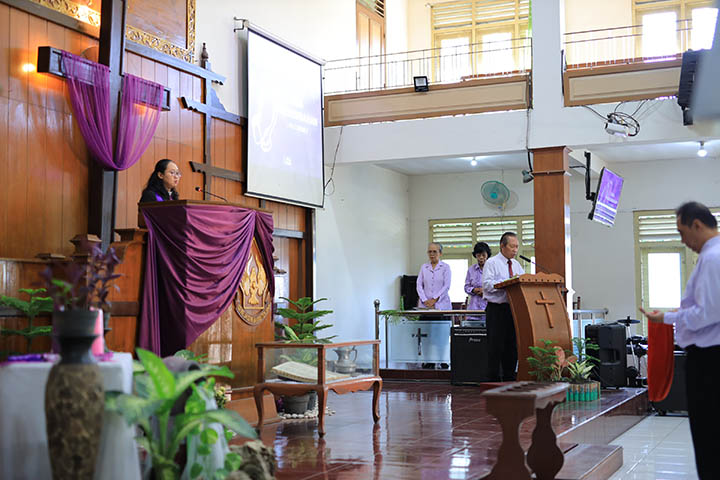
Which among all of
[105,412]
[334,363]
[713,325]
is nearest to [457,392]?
[334,363]

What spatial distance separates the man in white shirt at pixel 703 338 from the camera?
3605 mm

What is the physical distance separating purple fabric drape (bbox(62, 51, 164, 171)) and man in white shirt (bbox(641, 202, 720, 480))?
466cm

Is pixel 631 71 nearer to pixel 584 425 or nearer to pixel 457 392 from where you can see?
pixel 457 392

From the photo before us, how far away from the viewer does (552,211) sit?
9.34 m

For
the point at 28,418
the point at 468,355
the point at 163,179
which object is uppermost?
the point at 163,179

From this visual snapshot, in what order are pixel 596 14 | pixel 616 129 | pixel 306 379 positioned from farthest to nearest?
pixel 596 14, pixel 616 129, pixel 306 379

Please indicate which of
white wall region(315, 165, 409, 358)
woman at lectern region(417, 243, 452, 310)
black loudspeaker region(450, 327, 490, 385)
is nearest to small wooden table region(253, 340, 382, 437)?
black loudspeaker region(450, 327, 490, 385)

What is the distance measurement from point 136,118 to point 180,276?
2.30 meters

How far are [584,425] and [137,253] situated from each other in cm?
345

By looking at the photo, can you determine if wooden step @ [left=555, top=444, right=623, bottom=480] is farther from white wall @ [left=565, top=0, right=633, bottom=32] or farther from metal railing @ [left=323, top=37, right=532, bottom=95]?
white wall @ [left=565, top=0, right=633, bottom=32]

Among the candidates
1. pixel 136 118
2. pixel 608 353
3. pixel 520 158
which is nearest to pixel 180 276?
pixel 136 118

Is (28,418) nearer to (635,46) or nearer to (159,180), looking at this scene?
(159,180)

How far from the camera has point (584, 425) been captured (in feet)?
19.8

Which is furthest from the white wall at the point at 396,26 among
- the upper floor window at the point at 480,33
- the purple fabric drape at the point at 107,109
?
the purple fabric drape at the point at 107,109
